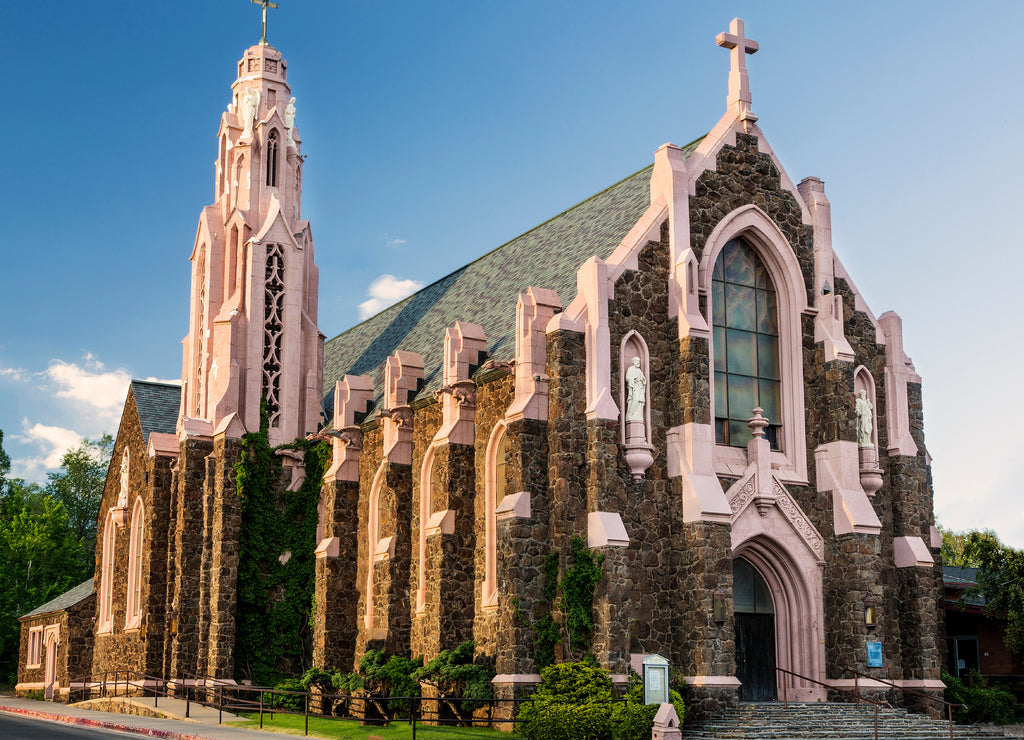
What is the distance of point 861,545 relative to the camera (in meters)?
26.4

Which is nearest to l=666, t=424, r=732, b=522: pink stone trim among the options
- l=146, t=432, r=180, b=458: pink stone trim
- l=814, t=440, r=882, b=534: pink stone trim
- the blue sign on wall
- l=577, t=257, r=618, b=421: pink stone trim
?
l=577, t=257, r=618, b=421: pink stone trim

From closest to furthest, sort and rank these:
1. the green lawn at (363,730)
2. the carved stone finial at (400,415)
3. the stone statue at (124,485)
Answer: the green lawn at (363,730), the carved stone finial at (400,415), the stone statue at (124,485)

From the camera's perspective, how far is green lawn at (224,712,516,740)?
22734 mm

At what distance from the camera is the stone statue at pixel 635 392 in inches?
994

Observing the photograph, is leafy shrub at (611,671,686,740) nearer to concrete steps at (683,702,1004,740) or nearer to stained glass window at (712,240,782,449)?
concrete steps at (683,702,1004,740)

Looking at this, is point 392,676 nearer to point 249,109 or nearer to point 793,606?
point 793,606

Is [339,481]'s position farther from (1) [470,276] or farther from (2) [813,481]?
(2) [813,481]

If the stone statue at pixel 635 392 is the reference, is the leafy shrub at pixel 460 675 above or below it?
below

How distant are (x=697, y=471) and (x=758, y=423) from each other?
2.31m

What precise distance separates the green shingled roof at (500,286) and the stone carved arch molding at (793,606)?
7.38 metres

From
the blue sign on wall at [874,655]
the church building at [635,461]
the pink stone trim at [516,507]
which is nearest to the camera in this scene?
the pink stone trim at [516,507]

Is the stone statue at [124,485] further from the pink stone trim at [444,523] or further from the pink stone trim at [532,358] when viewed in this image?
the pink stone trim at [532,358]

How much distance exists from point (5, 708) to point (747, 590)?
77.9 feet

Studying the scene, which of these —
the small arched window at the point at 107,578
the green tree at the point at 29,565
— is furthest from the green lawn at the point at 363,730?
the green tree at the point at 29,565
